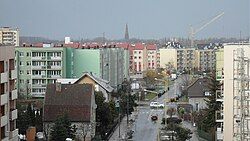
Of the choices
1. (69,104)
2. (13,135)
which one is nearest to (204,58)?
(69,104)

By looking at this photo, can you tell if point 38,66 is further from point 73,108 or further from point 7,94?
point 7,94

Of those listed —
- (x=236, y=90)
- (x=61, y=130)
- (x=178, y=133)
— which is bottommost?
(x=178, y=133)

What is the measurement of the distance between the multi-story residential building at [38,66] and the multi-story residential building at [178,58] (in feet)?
49.7

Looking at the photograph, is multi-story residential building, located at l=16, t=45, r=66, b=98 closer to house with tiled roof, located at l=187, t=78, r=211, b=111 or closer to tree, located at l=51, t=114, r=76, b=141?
house with tiled roof, located at l=187, t=78, r=211, b=111

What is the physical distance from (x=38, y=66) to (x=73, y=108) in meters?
6.73

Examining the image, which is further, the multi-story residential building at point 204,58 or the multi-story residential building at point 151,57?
the multi-story residential building at point 204,58

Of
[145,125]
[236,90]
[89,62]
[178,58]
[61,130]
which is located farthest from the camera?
[178,58]

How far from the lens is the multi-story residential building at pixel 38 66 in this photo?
1488 centimetres

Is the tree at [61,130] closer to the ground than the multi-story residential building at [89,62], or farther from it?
closer to the ground

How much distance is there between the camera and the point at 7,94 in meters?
5.89

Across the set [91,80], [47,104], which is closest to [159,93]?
[91,80]

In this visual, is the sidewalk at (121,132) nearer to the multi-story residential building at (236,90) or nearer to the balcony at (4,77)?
the balcony at (4,77)

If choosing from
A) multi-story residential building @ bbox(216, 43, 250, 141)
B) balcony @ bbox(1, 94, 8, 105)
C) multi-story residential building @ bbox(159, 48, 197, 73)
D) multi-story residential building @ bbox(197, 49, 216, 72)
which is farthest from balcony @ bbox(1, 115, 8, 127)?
multi-story residential building @ bbox(197, 49, 216, 72)

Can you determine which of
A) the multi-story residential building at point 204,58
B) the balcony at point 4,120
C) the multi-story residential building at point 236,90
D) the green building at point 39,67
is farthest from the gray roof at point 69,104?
the multi-story residential building at point 204,58
